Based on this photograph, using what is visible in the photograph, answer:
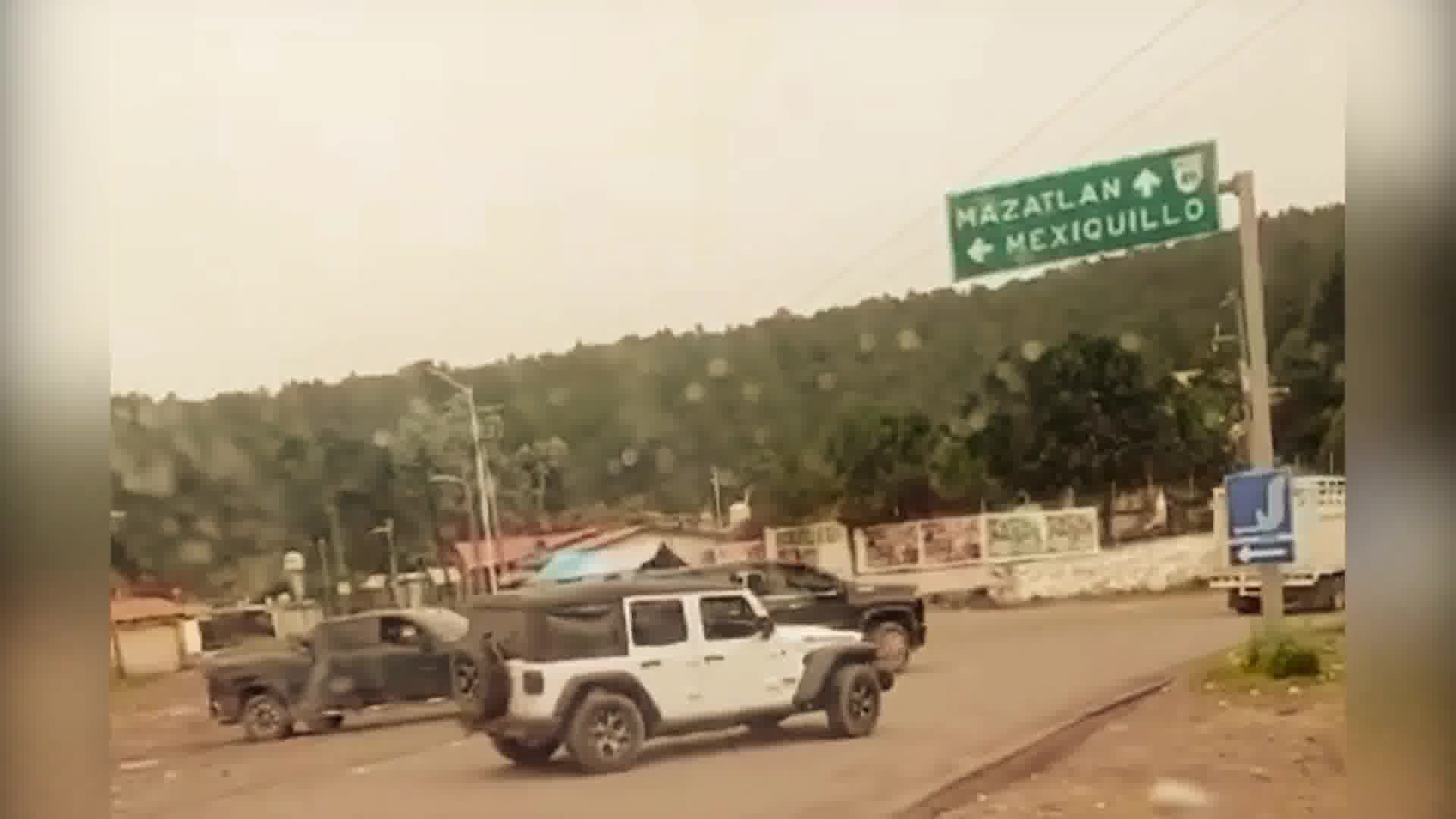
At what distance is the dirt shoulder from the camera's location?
1.54 m

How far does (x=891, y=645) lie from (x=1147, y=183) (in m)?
0.52

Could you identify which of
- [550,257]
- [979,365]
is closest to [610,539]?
[550,257]

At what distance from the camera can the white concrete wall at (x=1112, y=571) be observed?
1568mm

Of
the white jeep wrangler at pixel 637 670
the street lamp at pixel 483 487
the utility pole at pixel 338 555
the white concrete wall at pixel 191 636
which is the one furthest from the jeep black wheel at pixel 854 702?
the white concrete wall at pixel 191 636

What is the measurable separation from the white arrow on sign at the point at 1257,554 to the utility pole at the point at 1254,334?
18mm

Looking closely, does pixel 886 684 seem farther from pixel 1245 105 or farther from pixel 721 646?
pixel 1245 105

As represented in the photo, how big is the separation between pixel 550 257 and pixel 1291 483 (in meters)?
0.76

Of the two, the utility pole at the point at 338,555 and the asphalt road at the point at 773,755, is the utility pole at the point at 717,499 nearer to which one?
the asphalt road at the point at 773,755

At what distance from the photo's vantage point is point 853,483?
1558 millimetres

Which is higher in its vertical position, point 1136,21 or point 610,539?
point 1136,21

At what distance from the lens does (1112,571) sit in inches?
61.9

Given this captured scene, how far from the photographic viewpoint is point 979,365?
1.57 metres

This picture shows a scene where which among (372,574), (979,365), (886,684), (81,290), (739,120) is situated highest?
(739,120)

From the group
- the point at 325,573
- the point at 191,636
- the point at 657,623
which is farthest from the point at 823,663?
the point at 191,636
